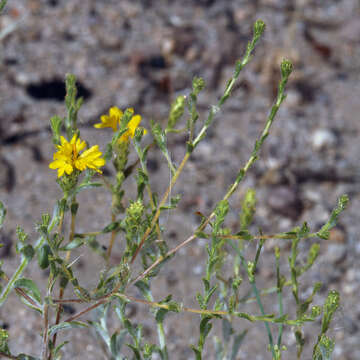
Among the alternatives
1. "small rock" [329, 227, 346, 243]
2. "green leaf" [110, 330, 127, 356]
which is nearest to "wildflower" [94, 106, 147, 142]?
"green leaf" [110, 330, 127, 356]

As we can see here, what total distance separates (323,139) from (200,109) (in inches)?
30.9

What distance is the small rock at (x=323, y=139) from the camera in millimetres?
3553

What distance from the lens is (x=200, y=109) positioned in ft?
12.0

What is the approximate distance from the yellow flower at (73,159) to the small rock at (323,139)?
2.19 metres

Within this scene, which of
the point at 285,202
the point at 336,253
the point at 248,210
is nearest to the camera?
the point at 248,210

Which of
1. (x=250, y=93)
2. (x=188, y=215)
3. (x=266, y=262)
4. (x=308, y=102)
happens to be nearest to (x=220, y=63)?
(x=250, y=93)

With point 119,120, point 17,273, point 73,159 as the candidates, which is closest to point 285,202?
point 119,120

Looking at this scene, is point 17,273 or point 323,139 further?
point 323,139

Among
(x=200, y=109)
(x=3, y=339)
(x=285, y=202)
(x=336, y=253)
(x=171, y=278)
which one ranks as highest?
(x=200, y=109)

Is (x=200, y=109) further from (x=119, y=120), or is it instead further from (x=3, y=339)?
(x=3, y=339)

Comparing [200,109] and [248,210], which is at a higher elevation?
[248,210]

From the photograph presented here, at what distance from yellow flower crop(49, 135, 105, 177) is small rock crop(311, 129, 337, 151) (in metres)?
2.19

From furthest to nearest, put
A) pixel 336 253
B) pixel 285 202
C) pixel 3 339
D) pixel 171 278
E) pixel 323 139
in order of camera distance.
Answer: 1. pixel 323 139
2. pixel 285 202
3. pixel 336 253
4. pixel 171 278
5. pixel 3 339

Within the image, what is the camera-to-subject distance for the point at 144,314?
8.90 ft
